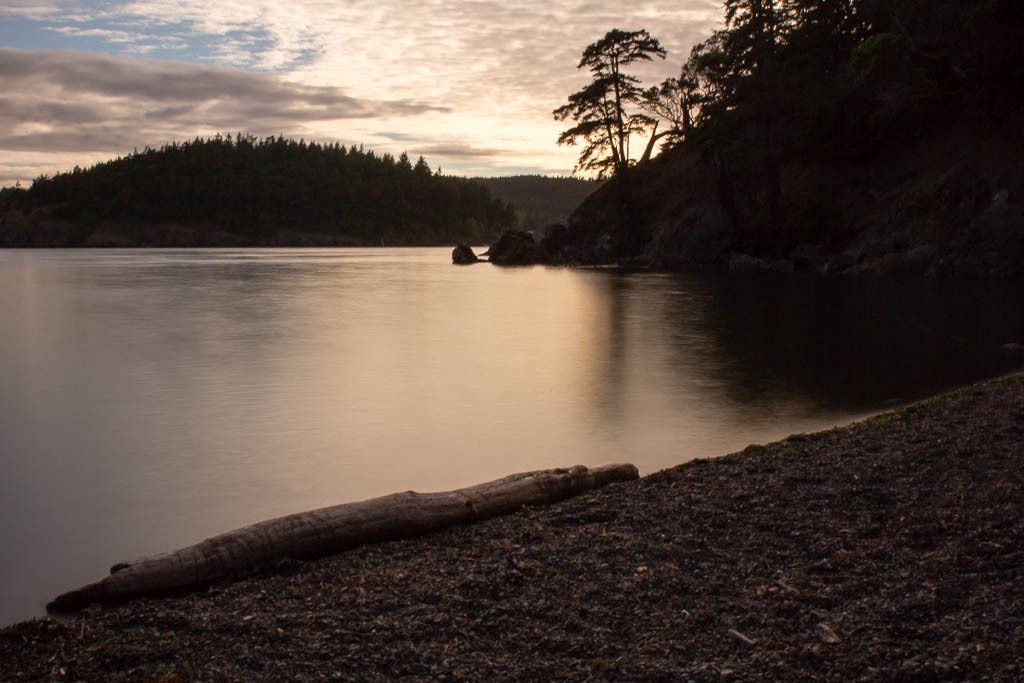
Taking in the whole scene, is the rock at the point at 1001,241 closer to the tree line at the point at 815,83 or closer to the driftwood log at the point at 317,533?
the tree line at the point at 815,83

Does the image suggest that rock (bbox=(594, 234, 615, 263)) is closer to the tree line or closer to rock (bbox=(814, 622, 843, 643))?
the tree line

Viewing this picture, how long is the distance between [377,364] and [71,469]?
725 centimetres

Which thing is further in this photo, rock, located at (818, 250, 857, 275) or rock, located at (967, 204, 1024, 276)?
rock, located at (818, 250, 857, 275)

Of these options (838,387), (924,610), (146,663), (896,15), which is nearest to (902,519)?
(924,610)

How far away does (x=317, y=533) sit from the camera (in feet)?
18.8

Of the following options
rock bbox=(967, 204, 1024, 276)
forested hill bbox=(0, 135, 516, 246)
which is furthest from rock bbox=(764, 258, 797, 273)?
forested hill bbox=(0, 135, 516, 246)

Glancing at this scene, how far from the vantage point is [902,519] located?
584cm

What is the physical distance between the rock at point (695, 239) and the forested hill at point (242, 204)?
104566mm

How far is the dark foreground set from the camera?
407cm

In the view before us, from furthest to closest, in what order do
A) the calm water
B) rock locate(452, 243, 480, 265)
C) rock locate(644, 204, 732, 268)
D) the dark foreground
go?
rock locate(452, 243, 480, 265), rock locate(644, 204, 732, 268), the calm water, the dark foreground

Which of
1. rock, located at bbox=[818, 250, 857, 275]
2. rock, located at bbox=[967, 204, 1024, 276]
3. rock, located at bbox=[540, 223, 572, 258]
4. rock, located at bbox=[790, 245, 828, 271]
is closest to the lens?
rock, located at bbox=[967, 204, 1024, 276]

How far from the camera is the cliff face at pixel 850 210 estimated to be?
112ft

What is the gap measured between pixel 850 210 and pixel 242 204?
125m

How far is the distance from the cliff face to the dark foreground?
3050 centimetres
